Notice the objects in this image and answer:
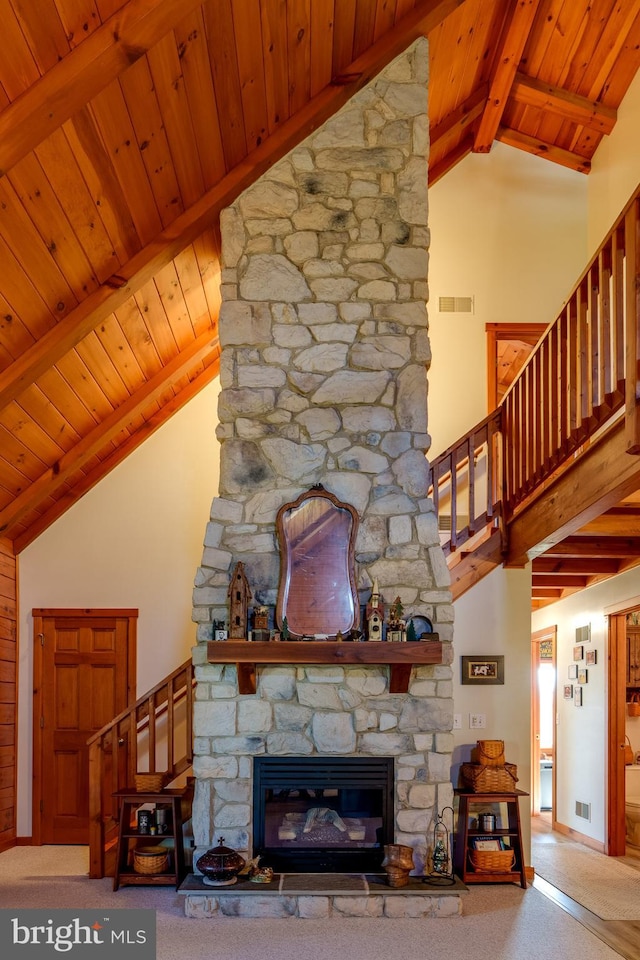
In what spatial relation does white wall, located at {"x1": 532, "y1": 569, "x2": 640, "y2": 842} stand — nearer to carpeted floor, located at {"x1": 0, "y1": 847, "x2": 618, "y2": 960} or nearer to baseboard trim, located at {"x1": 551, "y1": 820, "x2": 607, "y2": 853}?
baseboard trim, located at {"x1": 551, "y1": 820, "x2": 607, "y2": 853}

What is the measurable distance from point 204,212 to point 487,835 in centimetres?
426

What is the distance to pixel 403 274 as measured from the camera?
18.2 feet

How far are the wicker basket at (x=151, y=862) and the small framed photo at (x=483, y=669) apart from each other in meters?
2.23

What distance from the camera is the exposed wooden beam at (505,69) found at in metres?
6.18

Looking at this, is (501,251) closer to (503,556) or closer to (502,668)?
(503,556)

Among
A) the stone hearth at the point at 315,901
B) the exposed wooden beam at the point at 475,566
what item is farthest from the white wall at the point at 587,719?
the stone hearth at the point at 315,901

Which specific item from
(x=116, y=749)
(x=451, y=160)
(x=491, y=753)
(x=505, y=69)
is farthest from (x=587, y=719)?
(x=505, y=69)

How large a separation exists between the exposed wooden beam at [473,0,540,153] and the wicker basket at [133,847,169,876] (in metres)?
5.97

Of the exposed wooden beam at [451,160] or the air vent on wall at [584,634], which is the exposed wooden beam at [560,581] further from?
the exposed wooden beam at [451,160]

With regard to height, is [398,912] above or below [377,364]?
below

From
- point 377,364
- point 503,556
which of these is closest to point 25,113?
point 377,364

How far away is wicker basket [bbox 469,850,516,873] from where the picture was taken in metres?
5.62

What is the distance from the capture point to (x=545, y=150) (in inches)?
306

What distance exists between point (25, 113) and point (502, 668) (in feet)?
14.6
